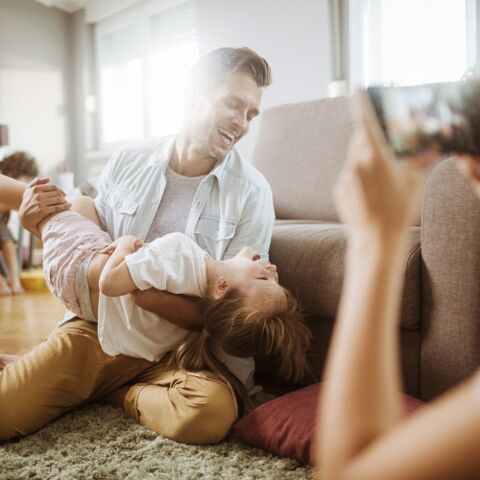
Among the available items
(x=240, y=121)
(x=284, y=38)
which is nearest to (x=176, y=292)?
(x=240, y=121)

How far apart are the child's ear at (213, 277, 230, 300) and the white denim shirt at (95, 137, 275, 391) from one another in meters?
0.16

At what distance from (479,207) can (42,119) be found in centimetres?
510

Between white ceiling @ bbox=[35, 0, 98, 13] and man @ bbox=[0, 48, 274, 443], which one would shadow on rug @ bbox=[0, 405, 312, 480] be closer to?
man @ bbox=[0, 48, 274, 443]

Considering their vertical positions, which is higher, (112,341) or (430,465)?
(430,465)

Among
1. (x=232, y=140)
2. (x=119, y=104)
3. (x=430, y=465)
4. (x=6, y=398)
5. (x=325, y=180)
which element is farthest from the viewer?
(x=119, y=104)

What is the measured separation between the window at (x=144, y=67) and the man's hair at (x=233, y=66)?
119 inches

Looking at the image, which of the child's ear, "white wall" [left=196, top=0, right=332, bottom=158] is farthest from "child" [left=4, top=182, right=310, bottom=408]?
"white wall" [left=196, top=0, right=332, bottom=158]

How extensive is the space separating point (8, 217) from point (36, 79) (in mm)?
2176

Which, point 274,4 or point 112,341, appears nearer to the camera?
point 112,341

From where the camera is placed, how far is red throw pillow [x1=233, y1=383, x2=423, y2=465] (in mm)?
1175

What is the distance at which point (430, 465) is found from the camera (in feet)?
1.19

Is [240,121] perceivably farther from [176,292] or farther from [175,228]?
[176,292]

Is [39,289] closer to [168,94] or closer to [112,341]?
[168,94]

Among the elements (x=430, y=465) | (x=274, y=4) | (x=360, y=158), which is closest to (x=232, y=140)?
(x=360, y=158)
